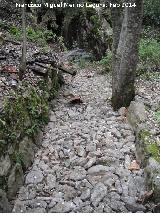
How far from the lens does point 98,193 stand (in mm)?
4918

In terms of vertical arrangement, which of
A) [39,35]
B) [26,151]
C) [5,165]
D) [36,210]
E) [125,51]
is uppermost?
[125,51]

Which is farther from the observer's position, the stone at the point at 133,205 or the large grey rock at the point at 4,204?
the stone at the point at 133,205

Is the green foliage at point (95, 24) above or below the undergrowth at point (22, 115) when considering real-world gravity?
above

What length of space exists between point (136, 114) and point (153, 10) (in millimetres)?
9491

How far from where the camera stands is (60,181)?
5.22m

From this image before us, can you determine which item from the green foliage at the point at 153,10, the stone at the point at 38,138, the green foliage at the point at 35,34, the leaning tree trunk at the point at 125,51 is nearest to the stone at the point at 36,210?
the stone at the point at 38,138

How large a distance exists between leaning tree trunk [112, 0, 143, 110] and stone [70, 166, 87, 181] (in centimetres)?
237

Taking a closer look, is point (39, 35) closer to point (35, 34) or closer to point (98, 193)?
point (35, 34)

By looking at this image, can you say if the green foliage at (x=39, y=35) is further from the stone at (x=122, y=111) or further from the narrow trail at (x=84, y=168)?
the stone at (x=122, y=111)

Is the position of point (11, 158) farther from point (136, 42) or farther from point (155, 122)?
point (136, 42)

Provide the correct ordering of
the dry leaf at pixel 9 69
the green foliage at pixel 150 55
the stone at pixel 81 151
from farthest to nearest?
the green foliage at pixel 150 55
the dry leaf at pixel 9 69
the stone at pixel 81 151

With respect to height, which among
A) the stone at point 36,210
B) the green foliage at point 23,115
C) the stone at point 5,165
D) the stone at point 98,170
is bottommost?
the stone at point 36,210

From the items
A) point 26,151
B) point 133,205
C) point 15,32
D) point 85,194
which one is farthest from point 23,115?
point 15,32

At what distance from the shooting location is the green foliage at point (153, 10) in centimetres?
1489
